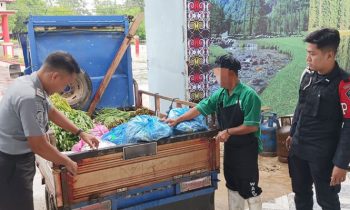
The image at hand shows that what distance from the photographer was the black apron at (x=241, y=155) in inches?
117

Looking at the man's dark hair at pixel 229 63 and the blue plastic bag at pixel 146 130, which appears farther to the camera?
the man's dark hair at pixel 229 63

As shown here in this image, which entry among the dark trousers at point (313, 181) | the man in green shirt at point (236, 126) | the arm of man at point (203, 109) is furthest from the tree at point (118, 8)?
the dark trousers at point (313, 181)

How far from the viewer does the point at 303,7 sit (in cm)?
685

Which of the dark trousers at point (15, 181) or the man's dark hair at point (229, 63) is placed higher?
the man's dark hair at point (229, 63)

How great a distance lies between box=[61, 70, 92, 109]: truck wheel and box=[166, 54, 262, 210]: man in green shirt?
199 centimetres

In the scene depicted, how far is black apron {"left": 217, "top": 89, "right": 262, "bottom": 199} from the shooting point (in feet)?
9.79

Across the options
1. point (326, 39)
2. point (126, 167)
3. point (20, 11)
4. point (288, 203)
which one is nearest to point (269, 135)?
point (288, 203)

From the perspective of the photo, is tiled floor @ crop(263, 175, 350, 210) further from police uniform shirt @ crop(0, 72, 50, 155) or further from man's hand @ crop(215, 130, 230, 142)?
police uniform shirt @ crop(0, 72, 50, 155)

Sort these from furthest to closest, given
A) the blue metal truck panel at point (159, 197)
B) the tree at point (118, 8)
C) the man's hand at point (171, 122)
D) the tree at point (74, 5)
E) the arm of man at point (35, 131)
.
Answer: the tree at point (118, 8), the tree at point (74, 5), the man's hand at point (171, 122), the blue metal truck panel at point (159, 197), the arm of man at point (35, 131)

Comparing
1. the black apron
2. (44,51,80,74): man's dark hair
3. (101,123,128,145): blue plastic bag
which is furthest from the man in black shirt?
(44,51,80,74): man's dark hair

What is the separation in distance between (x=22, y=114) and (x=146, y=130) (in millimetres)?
880

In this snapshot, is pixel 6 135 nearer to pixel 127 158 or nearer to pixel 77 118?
pixel 127 158

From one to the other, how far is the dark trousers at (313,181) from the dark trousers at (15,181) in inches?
81.9

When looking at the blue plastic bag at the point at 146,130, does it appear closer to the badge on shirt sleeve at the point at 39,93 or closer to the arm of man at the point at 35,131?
the arm of man at the point at 35,131
